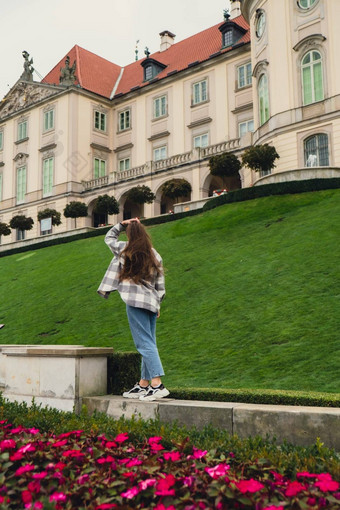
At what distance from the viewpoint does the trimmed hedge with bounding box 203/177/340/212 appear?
20484 millimetres

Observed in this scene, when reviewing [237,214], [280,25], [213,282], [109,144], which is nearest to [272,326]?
[213,282]

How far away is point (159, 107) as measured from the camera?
1567 inches

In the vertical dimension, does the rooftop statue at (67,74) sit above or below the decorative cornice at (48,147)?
above

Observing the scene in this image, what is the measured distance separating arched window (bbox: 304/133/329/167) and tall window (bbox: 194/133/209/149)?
471 inches

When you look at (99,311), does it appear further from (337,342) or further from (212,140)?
(212,140)

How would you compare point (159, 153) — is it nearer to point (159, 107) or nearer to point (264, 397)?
point (159, 107)

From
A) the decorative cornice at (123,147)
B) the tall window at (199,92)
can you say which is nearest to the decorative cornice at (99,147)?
the decorative cornice at (123,147)

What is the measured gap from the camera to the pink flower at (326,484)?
98.9 inches

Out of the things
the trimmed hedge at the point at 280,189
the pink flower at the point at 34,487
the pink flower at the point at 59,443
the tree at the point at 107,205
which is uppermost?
the tree at the point at 107,205

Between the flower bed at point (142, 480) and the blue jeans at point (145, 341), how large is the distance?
138 centimetres

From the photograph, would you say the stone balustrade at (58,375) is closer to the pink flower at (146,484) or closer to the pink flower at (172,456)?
the pink flower at (172,456)

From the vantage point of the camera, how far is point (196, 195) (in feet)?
108

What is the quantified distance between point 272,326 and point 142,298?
5092mm

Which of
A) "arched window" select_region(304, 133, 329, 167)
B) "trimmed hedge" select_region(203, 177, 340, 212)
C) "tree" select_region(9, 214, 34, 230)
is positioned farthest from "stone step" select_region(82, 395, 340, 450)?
"tree" select_region(9, 214, 34, 230)
